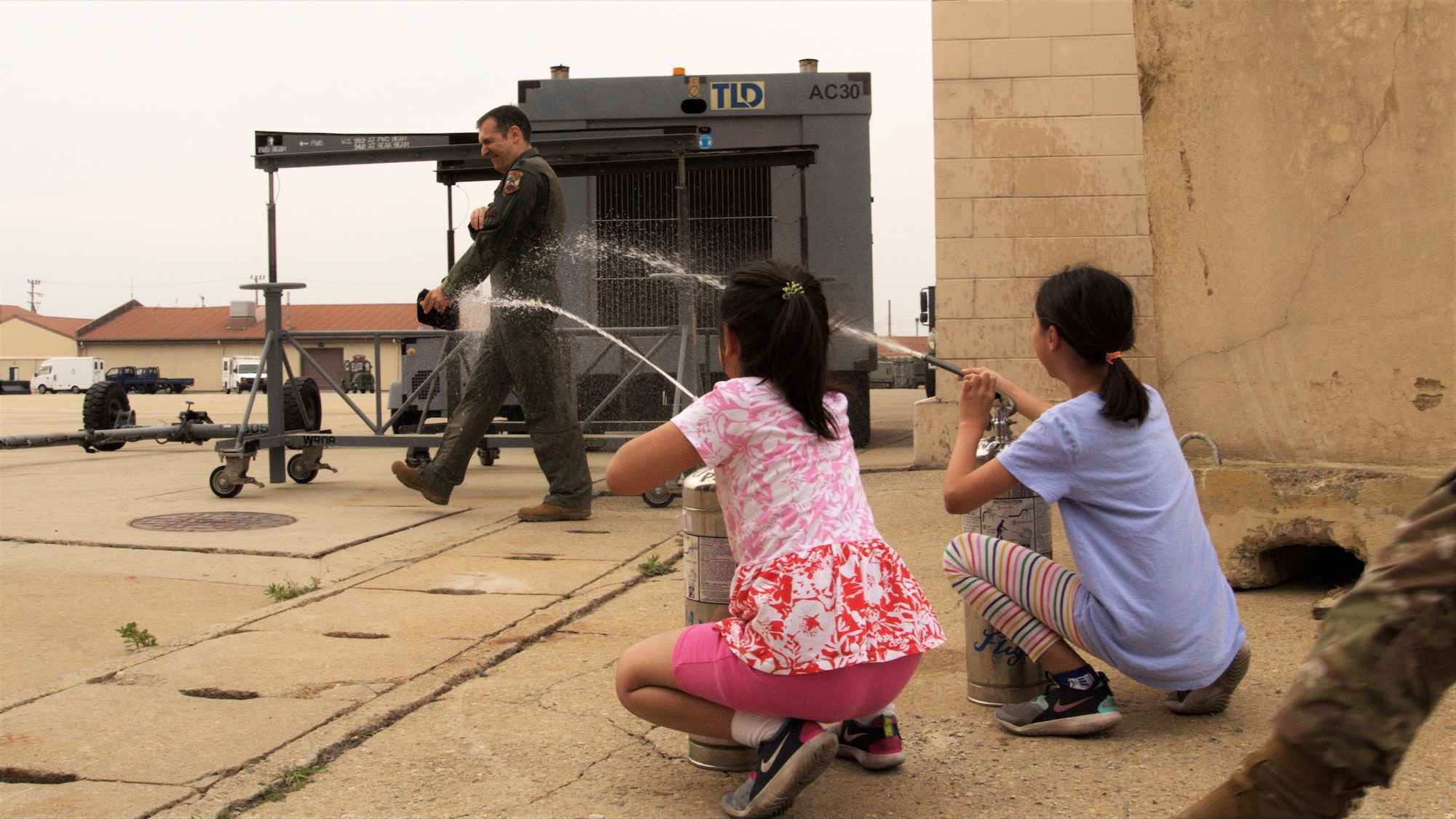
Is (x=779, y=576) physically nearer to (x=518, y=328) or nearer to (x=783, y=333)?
(x=783, y=333)

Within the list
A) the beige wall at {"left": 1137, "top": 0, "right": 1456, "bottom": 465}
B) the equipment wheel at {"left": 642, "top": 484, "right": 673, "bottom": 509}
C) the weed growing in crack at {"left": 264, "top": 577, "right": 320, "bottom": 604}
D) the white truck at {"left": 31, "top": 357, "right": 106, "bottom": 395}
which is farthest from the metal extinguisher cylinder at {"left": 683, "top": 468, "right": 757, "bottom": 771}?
the white truck at {"left": 31, "top": 357, "right": 106, "bottom": 395}

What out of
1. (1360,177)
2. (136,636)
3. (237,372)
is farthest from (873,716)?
(237,372)

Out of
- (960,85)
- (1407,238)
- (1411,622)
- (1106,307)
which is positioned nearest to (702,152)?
(960,85)

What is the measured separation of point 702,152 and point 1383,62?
470 centimetres

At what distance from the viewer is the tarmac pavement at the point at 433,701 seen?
2180 millimetres

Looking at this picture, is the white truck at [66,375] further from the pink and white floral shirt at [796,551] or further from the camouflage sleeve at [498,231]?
the pink and white floral shirt at [796,551]

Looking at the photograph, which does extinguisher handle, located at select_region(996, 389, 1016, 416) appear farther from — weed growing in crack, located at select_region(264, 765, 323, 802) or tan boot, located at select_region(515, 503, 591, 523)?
tan boot, located at select_region(515, 503, 591, 523)

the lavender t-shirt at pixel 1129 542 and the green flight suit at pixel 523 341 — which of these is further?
the green flight suit at pixel 523 341

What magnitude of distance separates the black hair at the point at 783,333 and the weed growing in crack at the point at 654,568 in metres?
2.33

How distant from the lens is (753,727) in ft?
6.79

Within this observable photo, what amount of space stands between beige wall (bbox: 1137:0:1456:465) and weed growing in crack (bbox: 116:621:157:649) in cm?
377

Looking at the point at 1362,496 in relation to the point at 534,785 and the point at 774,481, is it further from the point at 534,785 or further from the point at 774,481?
the point at 534,785

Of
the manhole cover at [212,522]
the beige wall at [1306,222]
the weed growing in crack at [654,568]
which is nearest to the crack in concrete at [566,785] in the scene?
the weed growing in crack at [654,568]

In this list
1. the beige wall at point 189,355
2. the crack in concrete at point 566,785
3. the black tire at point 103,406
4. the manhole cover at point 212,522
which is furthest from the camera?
the beige wall at point 189,355
